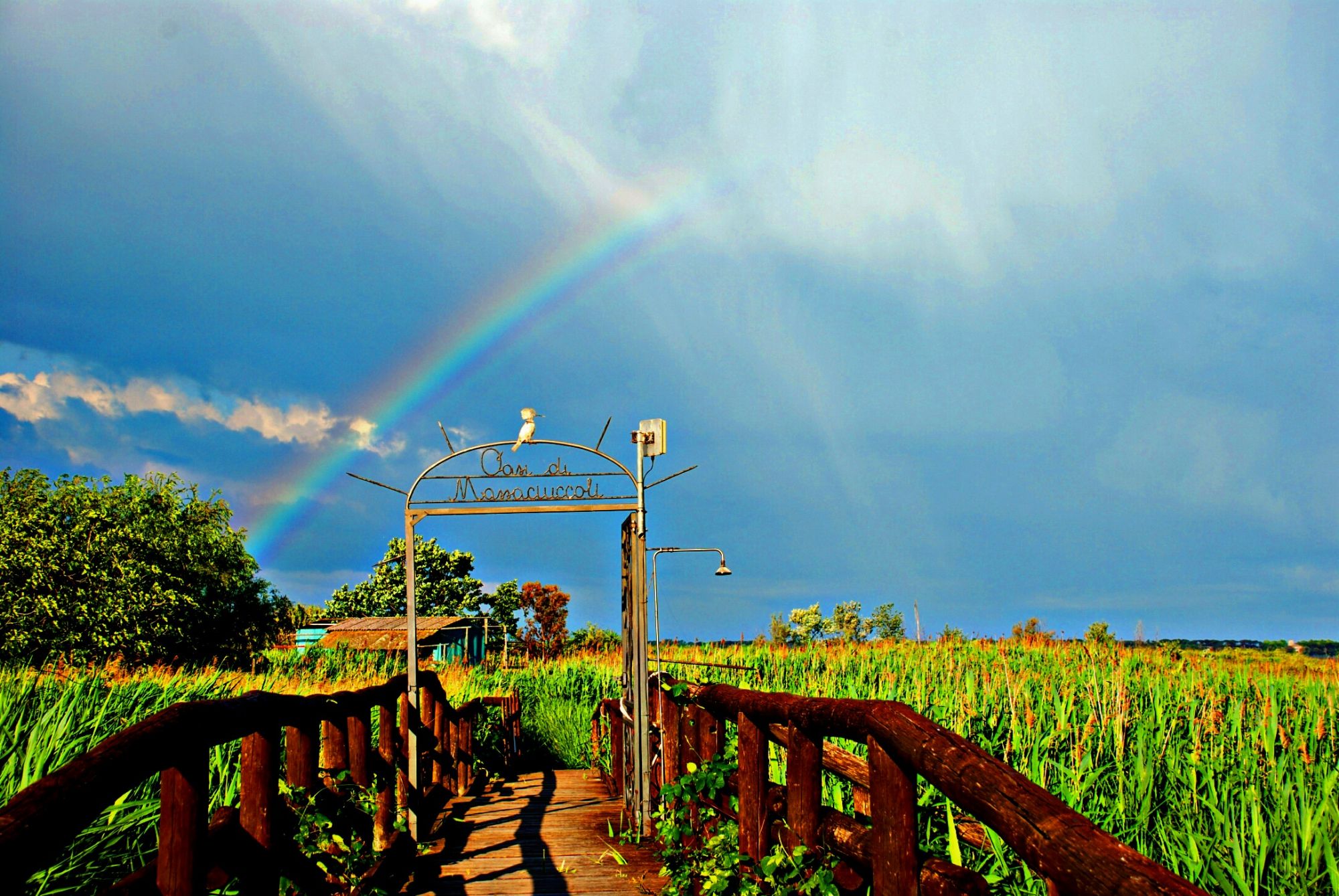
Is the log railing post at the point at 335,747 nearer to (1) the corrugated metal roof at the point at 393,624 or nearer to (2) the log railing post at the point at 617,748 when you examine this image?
(2) the log railing post at the point at 617,748

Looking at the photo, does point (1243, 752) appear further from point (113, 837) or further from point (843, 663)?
point (843, 663)

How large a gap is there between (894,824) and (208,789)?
1.81m

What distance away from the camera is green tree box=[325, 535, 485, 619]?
4591cm

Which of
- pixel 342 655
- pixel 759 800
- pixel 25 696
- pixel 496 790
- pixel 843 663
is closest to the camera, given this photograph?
pixel 759 800

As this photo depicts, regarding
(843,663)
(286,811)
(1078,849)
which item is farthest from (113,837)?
(843,663)

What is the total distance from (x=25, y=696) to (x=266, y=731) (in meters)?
4.27

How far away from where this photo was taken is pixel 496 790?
8.48 metres

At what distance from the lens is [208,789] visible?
7.77 ft

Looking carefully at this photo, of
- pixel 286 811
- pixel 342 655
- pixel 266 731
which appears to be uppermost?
pixel 266 731

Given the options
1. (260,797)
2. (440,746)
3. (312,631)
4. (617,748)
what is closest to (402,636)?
(312,631)

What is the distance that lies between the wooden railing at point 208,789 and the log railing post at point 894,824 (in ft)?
5.34

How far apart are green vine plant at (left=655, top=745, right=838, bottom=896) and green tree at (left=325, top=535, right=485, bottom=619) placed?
1695 inches

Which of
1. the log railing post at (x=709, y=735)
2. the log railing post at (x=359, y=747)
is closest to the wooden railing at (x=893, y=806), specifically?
the log railing post at (x=709, y=735)

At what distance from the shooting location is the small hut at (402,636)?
30609mm
